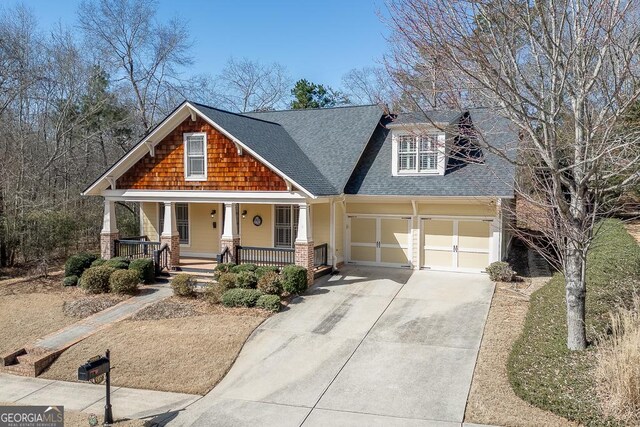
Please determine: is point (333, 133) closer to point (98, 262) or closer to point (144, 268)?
point (144, 268)

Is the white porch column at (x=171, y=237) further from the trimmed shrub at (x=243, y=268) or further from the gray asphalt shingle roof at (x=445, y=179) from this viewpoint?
the gray asphalt shingle roof at (x=445, y=179)

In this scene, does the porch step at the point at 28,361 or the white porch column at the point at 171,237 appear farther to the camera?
the white porch column at the point at 171,237

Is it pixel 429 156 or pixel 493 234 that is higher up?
pixel 429 156

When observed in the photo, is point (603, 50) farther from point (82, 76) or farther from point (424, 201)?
point (82, 76)

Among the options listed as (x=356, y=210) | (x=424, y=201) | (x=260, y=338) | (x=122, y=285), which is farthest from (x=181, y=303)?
(x=424, y=201)

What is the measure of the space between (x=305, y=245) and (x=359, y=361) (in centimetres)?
555

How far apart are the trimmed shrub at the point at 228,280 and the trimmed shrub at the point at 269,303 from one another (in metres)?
1.39

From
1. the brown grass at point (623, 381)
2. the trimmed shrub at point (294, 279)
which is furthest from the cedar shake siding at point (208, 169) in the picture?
the brown grass at point (623, 381)

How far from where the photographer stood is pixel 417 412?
7695mm

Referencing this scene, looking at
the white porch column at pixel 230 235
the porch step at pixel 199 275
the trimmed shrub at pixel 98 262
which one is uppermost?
the white porch column at pixel 230 235

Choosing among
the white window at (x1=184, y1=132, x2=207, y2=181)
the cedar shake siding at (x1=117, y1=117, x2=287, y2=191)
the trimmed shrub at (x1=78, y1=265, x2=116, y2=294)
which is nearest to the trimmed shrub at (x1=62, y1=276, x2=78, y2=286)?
the trimmed shrub at (x1=78, y1=265, x2=116, y2=294)

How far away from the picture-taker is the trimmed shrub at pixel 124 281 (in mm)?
14445

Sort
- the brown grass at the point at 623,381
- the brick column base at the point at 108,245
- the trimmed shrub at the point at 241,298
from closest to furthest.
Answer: the brown grass at the point at 623,381
the trimmed shrub at the point at 241,298
the brick column base at the point at 108,245

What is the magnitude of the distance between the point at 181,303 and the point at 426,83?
9234mm
